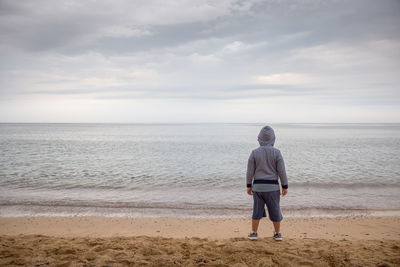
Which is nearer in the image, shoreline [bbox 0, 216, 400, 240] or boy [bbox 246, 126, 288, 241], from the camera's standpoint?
boy [bbox 246, 126, 288, 241]

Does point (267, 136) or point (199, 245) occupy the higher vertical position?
point (267, 136)

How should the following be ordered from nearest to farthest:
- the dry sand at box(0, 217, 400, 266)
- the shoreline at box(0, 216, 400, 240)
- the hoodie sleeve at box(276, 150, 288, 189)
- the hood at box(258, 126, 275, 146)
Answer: the dry sand at box(0, 217, 400, 266) → the hoodie sleeve at box(276, 150, 288, 189) → the hood at box(258, 126, 275, 146) → the shoreline at box(0, 216, 400, 240)

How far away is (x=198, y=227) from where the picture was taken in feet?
25.0

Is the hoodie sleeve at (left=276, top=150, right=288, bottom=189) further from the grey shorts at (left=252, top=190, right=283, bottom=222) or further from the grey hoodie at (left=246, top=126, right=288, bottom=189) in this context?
the grey shorts at (left=252, top=190, right=283, bottom=222)

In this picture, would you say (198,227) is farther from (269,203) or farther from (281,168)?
(281,168)

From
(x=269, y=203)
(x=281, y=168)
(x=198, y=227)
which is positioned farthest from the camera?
(x=198, y=227)

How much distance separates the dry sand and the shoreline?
0.9 inches

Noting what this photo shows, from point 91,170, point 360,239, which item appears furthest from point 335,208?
point 91,170

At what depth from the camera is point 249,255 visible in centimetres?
465

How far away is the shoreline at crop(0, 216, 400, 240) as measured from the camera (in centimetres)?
687

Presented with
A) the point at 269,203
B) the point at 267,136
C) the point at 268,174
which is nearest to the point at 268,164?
the point at 268,174

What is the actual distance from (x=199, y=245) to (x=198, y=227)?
2.27 metres

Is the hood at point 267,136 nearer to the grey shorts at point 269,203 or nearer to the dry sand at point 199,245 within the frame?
the grey shorts at point 269,203

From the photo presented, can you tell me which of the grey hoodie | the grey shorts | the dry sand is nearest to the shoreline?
the dry sand
